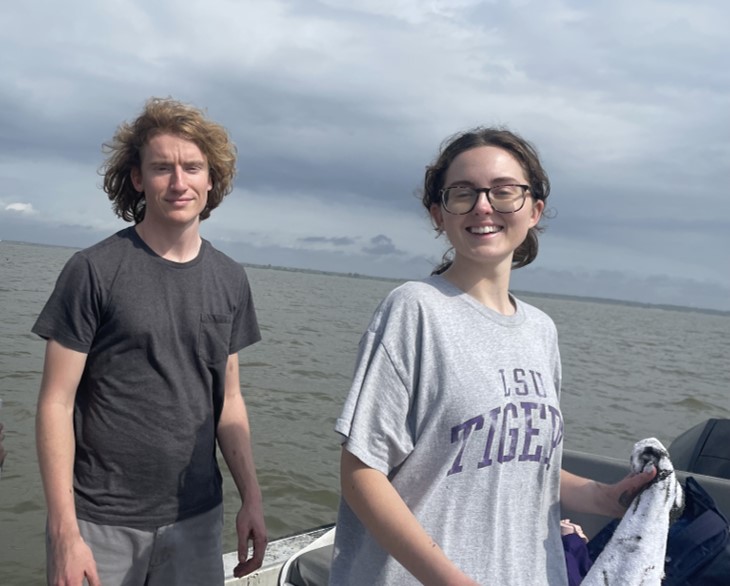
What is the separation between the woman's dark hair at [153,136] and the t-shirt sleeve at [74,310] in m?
0.48

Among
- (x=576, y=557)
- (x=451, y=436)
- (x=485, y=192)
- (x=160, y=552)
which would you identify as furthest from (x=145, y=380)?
(x=576, y=557)

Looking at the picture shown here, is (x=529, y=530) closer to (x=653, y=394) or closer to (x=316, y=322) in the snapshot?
(x=653, y=394)

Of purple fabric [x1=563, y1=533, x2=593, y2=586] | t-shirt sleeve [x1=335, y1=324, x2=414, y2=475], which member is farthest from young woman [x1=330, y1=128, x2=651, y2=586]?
purple fabric [x1=563, y1=533, x2=593, y2=586]

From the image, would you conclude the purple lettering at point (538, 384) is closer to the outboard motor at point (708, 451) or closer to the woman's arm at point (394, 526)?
the woman's arm at point (394, 526)

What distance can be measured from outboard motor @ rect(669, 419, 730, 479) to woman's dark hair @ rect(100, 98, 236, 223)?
3.24m

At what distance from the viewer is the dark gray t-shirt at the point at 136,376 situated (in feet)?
6.66

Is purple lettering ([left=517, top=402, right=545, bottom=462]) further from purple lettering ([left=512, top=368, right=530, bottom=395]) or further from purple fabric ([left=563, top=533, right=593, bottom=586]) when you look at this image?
purple fabric ([left=563, top=533, right=593, bottom=586])

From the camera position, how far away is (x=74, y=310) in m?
1.99

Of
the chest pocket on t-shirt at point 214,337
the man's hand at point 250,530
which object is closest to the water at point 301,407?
the man's hand at point 250,530

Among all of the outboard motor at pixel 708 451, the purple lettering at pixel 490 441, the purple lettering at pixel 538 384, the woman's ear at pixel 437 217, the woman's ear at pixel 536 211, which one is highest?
the woman's ear at pixel 536 211

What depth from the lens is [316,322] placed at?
2414 centimetres

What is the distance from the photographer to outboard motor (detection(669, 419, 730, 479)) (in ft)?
12.7

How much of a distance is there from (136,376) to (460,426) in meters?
1.15

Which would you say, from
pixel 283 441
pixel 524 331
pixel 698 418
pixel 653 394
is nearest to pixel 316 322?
pixel 653 394
